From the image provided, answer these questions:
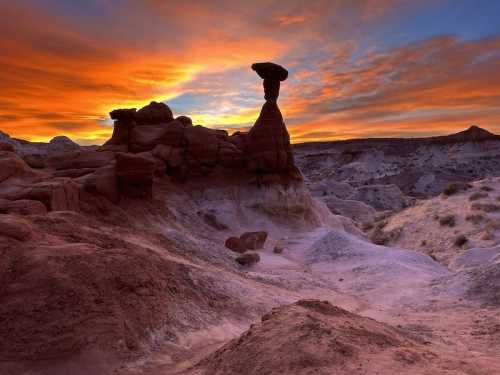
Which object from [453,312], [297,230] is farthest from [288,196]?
[453,312]

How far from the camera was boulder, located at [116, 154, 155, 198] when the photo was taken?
18.0 metres

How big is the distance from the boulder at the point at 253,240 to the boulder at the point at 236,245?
0.85 ft

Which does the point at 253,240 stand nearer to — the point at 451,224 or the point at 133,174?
the point at 133,174

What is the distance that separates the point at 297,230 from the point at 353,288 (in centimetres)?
878

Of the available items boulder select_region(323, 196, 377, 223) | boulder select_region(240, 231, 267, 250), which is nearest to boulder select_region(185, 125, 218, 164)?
boulder select_region(240, 231, 267, 250)

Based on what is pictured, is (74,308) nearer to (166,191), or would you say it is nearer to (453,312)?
(453,312)

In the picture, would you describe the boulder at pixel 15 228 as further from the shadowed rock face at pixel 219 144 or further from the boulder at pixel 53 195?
the shadowed rock face at pixel 219 144

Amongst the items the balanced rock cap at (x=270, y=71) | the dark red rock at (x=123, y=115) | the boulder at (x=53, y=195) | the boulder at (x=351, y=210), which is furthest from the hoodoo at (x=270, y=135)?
the boulder at (x=351, y=210)

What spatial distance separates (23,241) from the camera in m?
7.88

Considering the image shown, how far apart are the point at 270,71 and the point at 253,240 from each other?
1080 cm

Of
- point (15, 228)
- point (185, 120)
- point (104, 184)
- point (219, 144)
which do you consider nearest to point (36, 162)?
point (104, 184)

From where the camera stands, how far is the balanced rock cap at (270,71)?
24812 mm

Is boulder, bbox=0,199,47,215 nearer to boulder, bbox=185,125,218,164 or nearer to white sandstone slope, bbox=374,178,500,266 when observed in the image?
boulder, bbox=185,125,218,164

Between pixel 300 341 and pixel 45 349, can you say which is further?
pixel 45 349
